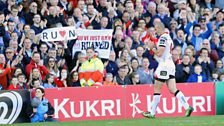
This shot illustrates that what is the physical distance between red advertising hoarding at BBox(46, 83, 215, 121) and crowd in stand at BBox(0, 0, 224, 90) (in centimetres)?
65

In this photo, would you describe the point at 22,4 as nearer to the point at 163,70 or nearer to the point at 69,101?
the point at 69,101

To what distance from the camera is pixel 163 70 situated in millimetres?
20344

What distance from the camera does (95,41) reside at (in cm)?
2361

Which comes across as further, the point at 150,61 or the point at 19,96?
the point at 150,61

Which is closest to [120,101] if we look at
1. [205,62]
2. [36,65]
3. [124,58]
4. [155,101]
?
[155,101]

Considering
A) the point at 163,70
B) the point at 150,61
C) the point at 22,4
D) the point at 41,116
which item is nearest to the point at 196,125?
the point at 163,70

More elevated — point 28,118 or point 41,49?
point 41,49

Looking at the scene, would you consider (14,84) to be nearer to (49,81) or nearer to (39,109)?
(49,81)

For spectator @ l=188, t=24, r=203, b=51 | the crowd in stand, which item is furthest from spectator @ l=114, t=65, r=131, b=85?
spectator @ l=188, t=24, r=203, b=51

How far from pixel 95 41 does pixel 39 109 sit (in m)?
3.44

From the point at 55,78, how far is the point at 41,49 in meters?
→ 1.00

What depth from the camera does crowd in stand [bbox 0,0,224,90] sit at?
22484 millimetres

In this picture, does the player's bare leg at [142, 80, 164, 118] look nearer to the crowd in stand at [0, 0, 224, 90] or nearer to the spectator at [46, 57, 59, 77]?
the crowd in stand at [0, 0, 224, 90]

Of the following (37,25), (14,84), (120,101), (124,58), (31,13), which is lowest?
(120,101)
